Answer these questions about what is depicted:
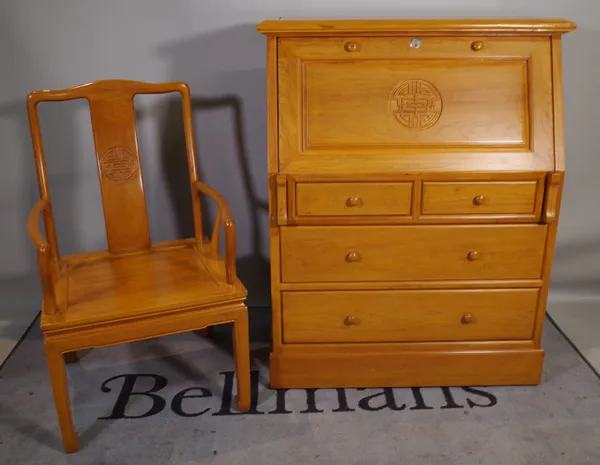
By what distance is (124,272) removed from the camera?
82.0 inches

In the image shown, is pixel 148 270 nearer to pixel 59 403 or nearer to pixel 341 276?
pixel 59 403

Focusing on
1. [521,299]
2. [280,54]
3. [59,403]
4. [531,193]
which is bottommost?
[59,403]

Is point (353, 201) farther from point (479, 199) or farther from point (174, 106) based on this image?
point (174, 106)

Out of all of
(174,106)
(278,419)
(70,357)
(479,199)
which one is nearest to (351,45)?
(479,199)

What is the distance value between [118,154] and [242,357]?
2.99 ft

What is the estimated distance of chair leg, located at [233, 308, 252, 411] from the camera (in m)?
1.97

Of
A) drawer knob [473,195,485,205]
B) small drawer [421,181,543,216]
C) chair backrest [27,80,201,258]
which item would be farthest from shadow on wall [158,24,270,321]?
drawer knob [473,195,485,205]

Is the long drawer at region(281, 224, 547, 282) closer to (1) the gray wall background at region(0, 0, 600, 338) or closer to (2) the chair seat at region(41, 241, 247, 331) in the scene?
(2) the chair seat at region(41, 241, 247, 331)

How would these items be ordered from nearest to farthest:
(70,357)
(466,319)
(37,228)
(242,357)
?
1. (37,228)
2. (242,357)
3. (466,319)
4. (70,357)

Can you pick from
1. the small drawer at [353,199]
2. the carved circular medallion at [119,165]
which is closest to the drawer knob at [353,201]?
the small drawer at [353,199]

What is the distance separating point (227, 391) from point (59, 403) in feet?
2.07

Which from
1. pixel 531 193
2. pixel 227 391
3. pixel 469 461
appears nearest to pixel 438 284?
pixel 531 193

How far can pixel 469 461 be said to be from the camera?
1.85 meters

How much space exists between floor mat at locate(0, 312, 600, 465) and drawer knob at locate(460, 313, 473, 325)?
11.3 inches
